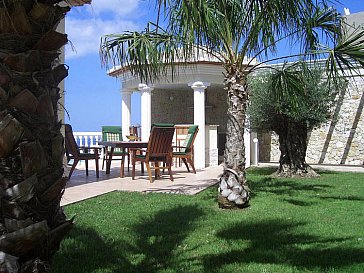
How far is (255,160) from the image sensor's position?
46.4ft

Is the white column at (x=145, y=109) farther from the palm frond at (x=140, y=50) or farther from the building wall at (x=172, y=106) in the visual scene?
the palm frond at (x=140, y=50)

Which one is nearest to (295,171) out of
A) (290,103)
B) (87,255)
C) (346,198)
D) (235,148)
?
(290,103)

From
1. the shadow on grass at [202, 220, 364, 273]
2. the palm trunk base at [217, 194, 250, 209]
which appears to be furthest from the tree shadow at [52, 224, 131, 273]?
the palm trunk base at [217, 194, 250, 209]

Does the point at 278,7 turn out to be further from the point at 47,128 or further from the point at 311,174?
the point at 311,174

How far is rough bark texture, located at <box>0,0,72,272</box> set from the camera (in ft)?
6.61

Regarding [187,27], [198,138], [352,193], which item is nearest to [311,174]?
[352,193]

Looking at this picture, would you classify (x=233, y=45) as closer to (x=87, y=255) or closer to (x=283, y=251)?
(x=283, y=251)

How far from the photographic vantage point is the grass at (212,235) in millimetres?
3689

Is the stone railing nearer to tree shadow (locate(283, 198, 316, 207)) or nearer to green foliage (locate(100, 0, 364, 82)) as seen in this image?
green foliage (locate(100, 0, 364, 82))

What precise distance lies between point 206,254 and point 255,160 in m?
10.4

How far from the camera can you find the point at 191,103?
18.2m

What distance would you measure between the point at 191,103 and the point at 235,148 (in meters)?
12.1

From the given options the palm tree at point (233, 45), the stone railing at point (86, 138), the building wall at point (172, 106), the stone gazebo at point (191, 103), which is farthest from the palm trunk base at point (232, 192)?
the building wall at point (172, 106)

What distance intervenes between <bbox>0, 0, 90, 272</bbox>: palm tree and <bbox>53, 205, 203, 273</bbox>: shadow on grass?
152 centimetres
